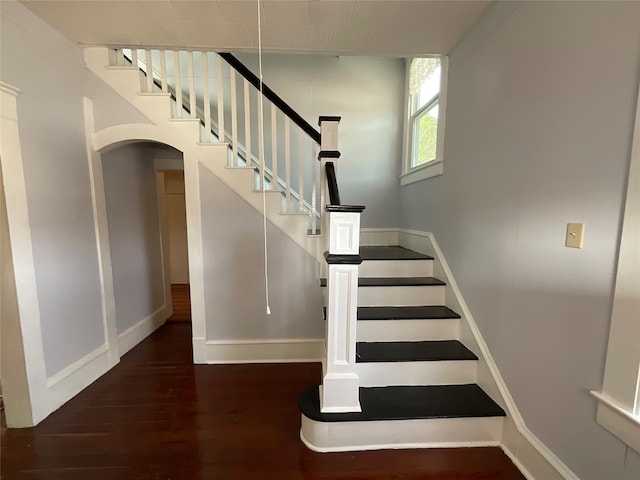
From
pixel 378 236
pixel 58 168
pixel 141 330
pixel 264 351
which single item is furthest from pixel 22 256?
pixel 378 236

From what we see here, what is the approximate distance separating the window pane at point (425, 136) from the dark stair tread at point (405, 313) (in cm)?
138

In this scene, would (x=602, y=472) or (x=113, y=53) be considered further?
(x=113, y=53)

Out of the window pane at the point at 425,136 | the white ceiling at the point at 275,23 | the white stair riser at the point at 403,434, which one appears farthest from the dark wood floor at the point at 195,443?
the white ceiling at the point at 275,23

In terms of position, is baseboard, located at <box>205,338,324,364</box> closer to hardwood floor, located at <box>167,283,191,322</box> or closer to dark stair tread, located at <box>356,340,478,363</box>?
dark stair tread, located at <box>356,340,478,363</box>

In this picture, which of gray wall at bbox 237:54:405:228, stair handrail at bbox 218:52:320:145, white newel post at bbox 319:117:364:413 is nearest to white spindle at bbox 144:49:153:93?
stair handrail at bbox 218:52:320:145

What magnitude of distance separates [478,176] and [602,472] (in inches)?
58.9

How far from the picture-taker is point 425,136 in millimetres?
2975

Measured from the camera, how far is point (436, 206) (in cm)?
251

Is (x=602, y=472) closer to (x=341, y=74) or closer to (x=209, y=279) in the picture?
(x=209, y=279)

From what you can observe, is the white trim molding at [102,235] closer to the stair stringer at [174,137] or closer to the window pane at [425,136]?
the stair stringer at [174,137]

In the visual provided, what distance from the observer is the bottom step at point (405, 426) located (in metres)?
1.58

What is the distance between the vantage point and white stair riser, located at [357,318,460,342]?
78.5 inches

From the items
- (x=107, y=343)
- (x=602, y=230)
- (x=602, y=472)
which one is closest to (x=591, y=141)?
(x=602, y=230)

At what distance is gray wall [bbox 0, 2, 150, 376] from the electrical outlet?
284 centimetres
